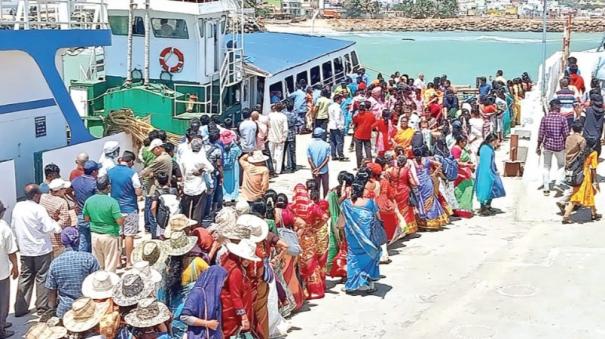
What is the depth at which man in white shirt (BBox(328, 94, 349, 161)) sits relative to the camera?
1670 cm

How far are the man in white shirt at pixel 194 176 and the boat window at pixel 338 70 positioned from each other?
1530cm

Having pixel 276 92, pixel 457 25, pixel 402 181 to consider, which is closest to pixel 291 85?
pixel 276 92

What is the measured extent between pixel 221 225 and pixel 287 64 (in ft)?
50.0

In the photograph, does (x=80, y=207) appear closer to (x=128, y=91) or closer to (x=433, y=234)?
(x=433, y=234)

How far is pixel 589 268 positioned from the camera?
406 inches

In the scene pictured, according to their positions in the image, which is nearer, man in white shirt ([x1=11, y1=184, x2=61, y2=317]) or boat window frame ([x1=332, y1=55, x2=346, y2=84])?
man in white shirt ([x1=11, y1=184, x2=61, y2=317])

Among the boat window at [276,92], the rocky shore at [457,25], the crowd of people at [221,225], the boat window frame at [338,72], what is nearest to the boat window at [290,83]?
the boat window at [276,92]

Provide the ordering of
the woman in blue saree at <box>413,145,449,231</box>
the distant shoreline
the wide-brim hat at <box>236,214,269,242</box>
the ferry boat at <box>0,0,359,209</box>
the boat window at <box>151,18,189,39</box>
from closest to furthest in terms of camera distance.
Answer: the wide-brim hat at <box>236,214,269,242</box> < the woman in blue saree at <box>413,145,449,231</box> < the ferry boat at <box>0,0,359,209</box> < the boat window at <box>151,18,189,39</box> < the distant shoreline

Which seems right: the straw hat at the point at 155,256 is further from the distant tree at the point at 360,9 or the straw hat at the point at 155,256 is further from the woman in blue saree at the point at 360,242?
the distant tree at the point at 360,9

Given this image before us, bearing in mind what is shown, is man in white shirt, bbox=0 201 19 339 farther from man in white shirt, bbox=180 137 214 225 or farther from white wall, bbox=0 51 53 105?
white wall, bbox=0 51 53 105

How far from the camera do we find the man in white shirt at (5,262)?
25.6 ft

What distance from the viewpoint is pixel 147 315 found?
5.77 metres

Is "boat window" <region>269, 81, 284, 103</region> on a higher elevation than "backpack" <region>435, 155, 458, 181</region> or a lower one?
higher

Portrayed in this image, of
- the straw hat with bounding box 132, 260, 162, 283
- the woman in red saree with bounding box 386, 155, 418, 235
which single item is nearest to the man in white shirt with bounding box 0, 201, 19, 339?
the straw hat with bounding box 132, 260, 162, 283
